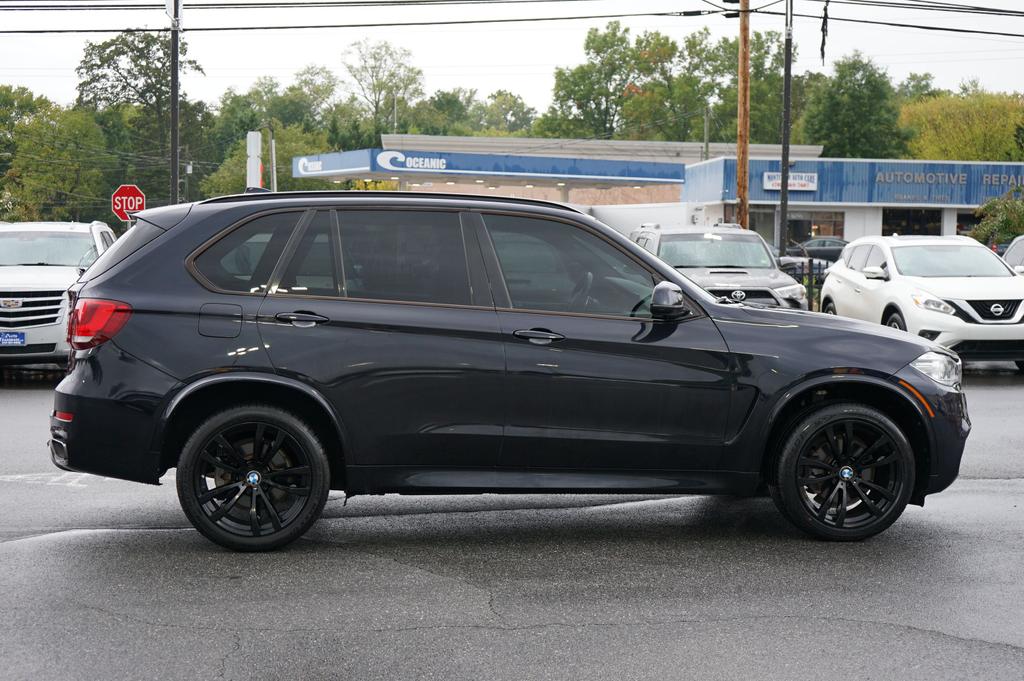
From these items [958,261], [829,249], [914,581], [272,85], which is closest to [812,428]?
[914,581]

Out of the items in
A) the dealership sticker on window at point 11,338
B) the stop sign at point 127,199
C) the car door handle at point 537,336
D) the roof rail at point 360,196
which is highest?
the stop sign at point 127,199

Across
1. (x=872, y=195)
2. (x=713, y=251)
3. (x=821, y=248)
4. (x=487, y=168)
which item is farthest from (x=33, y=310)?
(x=872, y=195)

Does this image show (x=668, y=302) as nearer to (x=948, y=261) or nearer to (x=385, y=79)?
(x=948, y=261)

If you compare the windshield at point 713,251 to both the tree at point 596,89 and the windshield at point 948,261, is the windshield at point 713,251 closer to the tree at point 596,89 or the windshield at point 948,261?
the windshield at point 948,261

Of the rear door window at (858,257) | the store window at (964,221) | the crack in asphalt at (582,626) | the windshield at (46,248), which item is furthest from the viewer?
the store window at (964,221)

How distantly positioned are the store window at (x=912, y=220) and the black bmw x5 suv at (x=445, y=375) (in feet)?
174

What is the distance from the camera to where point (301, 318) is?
6.10 metres

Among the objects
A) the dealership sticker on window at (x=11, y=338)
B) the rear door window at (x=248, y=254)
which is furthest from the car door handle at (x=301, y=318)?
the dealership sticker on window at (x=11, y=338)

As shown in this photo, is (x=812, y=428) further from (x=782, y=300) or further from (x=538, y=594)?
(x=782, y=300)

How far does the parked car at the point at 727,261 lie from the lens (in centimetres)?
1612

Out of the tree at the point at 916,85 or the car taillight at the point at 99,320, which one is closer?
the car taillight at the point at 99,320

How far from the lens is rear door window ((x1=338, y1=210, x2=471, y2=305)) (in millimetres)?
6219

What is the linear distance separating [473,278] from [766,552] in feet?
6.70

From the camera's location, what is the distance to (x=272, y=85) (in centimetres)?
14112
